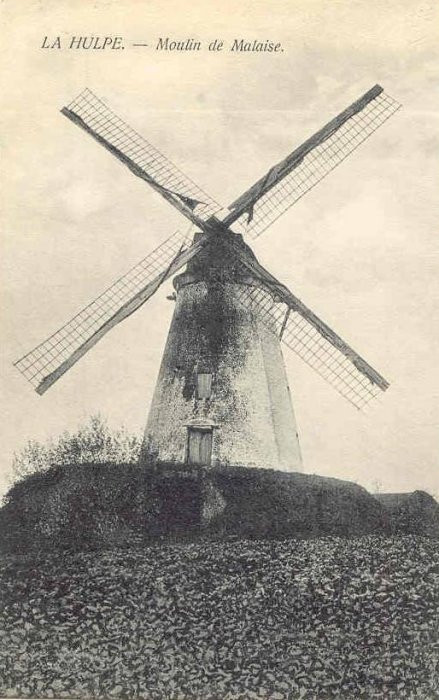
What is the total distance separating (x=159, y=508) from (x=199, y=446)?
198 cm

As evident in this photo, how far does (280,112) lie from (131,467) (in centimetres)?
718

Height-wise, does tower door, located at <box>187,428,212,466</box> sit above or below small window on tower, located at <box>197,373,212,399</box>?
below

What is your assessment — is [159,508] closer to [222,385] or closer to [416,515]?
[222,385]

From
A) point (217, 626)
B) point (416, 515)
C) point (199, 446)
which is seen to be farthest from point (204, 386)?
point (217, 626)

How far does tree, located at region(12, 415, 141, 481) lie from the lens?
577 inches

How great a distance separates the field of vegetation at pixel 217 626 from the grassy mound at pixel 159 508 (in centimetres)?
145

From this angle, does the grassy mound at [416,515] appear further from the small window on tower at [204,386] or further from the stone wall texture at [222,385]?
the small window on tower at [204,386]

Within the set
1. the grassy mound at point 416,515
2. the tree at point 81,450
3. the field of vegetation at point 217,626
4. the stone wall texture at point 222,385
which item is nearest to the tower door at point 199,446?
the stone wall texture at point 222,385

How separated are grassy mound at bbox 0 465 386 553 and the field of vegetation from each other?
4.76ft

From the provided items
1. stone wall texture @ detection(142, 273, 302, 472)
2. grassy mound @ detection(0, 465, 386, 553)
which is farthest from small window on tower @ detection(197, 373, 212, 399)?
grassy mound @ detection(0, 465, 386, 553)

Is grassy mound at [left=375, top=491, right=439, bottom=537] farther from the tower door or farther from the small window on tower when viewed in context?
the small window on tower

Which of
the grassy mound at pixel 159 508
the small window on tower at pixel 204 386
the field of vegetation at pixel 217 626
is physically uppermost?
the small window on tower at pixel 204 386

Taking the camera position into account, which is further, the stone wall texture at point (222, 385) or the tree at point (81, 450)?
the stone wall texture at point (222, 385)

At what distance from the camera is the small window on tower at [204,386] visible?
618 inches
